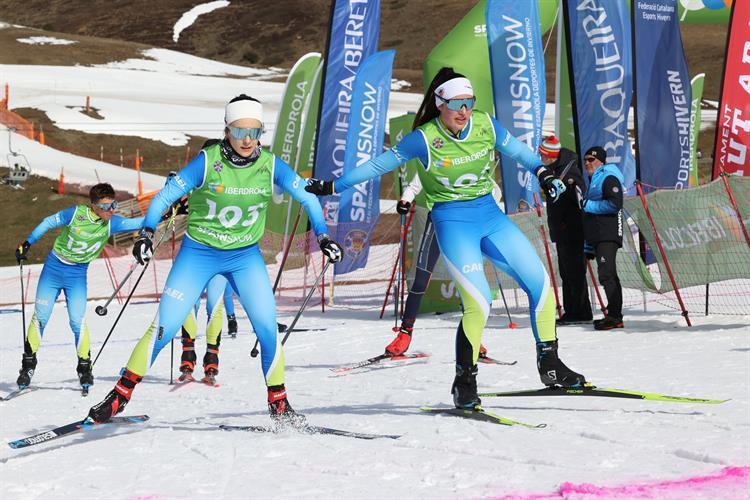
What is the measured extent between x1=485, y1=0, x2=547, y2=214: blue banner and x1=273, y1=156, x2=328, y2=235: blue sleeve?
7376 millimetres

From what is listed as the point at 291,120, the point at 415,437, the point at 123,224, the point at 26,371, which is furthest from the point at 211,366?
the point at 291,120

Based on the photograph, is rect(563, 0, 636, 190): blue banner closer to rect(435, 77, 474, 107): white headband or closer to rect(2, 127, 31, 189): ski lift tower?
rect(435, 77, 474, 107): white headband

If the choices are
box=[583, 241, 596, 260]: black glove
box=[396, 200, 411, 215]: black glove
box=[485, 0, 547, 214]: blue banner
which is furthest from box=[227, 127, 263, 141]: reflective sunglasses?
box=[485, 0, 547, 214]: blue banner

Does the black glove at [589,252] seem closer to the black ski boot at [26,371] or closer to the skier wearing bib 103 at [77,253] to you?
the skier wearing bib 103 at [77,253]

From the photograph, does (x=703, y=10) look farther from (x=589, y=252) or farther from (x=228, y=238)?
(x=228, y=238)

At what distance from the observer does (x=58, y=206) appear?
100 feet

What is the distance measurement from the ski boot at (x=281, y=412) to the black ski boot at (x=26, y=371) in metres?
3.57

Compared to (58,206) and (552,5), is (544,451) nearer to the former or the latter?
(552,5)

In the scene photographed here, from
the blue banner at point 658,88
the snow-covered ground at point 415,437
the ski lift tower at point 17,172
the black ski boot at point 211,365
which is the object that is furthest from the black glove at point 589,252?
the ski lift tower at point 17,172

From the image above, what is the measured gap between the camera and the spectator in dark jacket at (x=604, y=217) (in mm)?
10539

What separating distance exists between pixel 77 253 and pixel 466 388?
4.12 meters

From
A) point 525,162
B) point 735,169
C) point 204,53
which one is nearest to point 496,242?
point 525,162

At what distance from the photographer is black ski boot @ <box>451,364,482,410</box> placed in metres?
6.27

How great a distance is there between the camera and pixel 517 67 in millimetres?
13359
